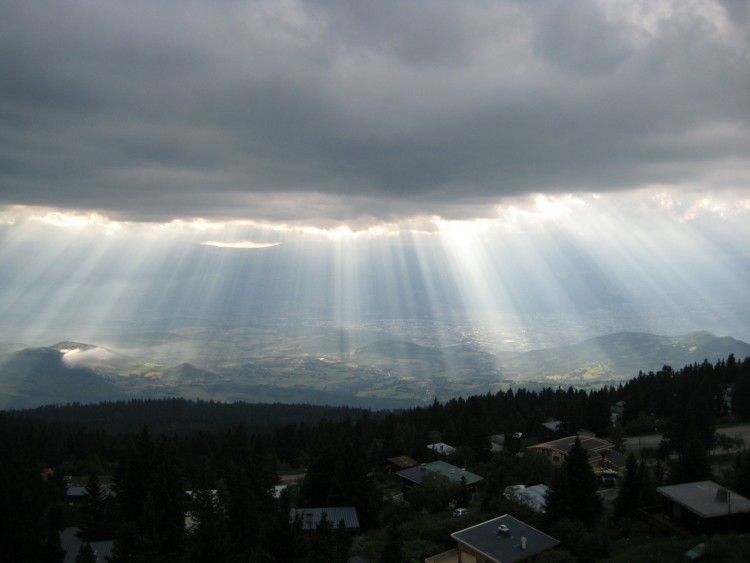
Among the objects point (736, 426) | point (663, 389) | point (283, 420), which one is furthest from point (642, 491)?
point (283, 420)

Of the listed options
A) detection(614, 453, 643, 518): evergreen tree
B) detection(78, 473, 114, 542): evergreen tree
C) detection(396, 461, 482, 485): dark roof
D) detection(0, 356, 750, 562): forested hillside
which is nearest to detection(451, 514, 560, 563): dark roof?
detection(0, 356, 750, 562): forested hillside

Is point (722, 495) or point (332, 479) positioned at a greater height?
point (722, 495)

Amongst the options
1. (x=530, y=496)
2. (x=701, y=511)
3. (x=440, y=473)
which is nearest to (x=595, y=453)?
(x=440, y=473)

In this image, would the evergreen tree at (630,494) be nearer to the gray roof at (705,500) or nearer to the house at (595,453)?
the gray roof at (705,500)

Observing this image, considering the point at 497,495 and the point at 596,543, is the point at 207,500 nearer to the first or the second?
the point at 497,495

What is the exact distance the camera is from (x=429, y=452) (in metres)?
53.6

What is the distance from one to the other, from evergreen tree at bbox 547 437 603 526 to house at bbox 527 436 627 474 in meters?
13.8

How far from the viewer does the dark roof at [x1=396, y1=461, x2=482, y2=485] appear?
41125mm

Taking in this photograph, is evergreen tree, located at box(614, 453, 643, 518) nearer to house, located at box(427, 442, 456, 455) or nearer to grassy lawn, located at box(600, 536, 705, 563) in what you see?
grassy lawn, located at box(600, 536, 705, 563)

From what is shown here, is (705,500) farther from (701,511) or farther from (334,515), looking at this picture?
(334,515)

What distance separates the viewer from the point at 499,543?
23.8 meters

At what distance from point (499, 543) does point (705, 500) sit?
8.86m

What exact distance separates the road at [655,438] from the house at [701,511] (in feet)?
85.5

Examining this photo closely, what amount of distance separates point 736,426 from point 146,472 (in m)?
51.7
